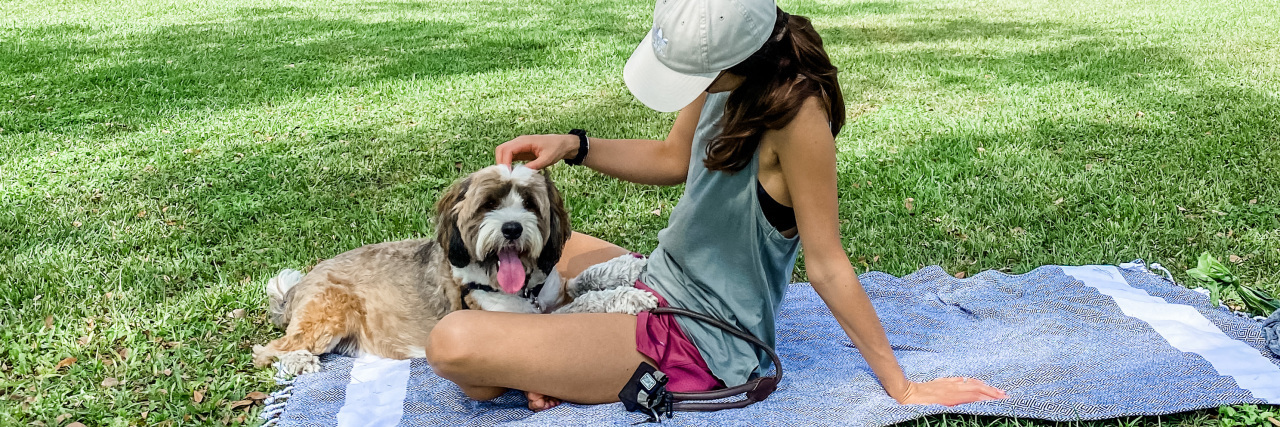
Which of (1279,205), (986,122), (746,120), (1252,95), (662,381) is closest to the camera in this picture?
(746,120)

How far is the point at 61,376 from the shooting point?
3.92 meters

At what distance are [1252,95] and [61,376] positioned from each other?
9611mm

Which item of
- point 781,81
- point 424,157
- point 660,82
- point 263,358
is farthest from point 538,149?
point 424,157

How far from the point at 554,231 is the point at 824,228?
1.07 m

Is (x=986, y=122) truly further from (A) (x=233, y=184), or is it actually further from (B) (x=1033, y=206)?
(A) (x=233, y=184)

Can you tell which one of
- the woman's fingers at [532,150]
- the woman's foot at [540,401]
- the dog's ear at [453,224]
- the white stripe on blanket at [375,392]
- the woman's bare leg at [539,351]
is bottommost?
the white stripe on blanket at [375,392]

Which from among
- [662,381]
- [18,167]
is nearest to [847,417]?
[662,381]

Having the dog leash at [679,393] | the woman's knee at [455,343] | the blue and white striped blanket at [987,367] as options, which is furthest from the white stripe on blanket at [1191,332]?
the woman's knee at [455,343]

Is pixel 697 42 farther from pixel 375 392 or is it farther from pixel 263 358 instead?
pixel 263 358

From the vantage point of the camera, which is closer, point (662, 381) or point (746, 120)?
point (746, 120)

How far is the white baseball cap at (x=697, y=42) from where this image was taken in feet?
8.91

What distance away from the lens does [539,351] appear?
3.14 metres

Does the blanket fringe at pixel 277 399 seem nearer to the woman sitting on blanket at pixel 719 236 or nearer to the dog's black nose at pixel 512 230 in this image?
the woman sitting on blanket at pixel 719 236

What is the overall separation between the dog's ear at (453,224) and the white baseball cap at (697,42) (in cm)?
89
